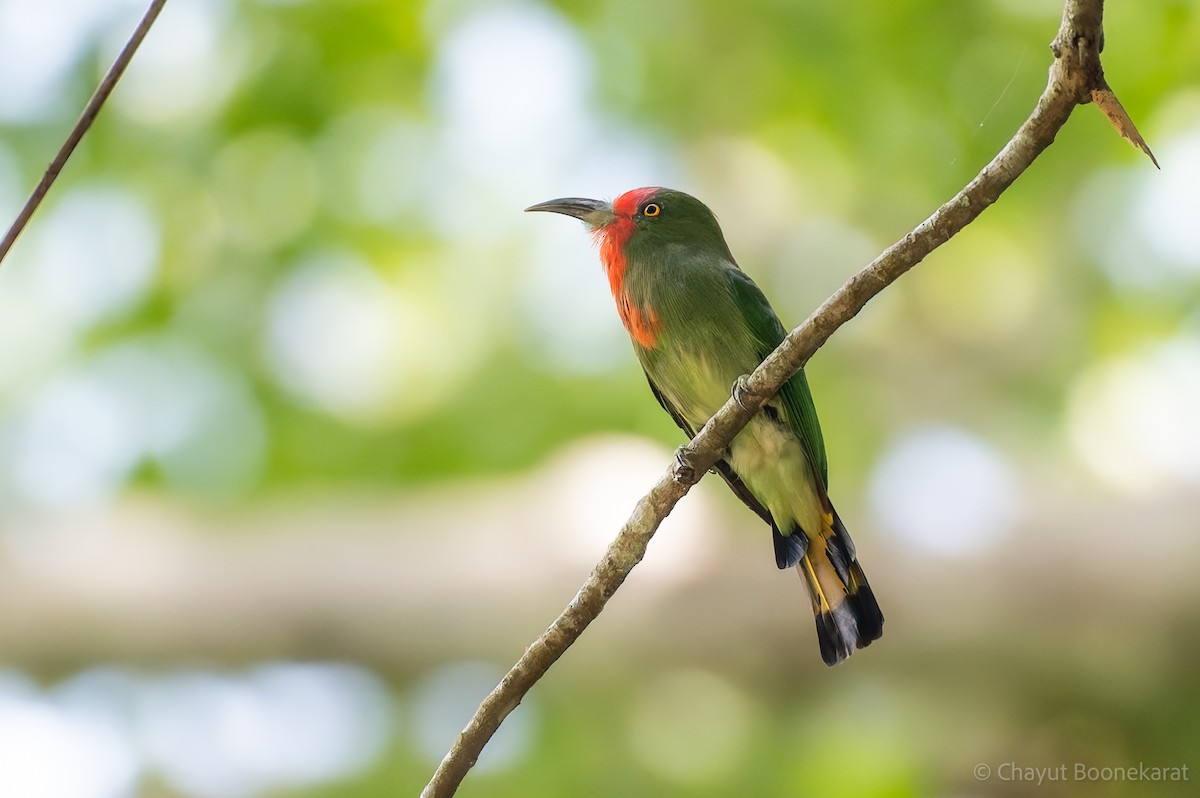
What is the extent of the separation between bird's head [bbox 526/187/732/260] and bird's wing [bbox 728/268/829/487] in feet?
0.95

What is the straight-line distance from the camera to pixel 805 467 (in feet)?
11.7

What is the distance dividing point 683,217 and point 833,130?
3354 mm

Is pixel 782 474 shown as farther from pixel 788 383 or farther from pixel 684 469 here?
pixel 684 469

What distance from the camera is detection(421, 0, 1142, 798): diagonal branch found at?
1.93 m

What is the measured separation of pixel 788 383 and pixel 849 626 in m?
0.69

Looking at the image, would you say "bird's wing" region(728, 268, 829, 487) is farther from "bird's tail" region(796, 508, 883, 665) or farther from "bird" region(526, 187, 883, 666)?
"bird's tail" region(796, 508, 883, 665)

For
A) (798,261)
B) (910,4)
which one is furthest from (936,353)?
A: (910,4)

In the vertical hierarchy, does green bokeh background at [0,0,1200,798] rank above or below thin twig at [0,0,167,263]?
above

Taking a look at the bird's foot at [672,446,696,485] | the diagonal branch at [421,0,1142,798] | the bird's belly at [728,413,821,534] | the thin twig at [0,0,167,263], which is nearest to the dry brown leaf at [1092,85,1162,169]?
the diagonal branch at [421,0,1142,798]

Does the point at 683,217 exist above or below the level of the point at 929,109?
below

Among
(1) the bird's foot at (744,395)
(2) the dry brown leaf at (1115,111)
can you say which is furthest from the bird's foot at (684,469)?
(2) the dry brown leaf at (1115,111)

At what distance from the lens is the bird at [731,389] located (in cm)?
349

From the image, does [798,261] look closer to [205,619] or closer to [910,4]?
[910,4]

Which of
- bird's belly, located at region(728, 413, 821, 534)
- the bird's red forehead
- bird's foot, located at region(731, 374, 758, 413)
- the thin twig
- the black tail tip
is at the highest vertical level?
the bird's red forehead
